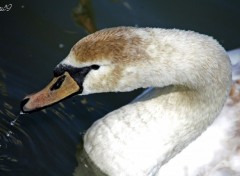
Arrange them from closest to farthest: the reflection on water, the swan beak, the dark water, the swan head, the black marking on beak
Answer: the swan head → the black marking on beak → the swan beak → the dark water → the reflection on water

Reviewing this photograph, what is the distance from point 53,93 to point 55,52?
1.90 meters

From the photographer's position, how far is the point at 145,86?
15.3 ft

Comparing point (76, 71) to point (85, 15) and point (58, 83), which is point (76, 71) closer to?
point (58, 83)

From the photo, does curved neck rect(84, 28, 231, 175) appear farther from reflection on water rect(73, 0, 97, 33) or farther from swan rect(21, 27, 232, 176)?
reflection on water rect(73, 0, 97, 33)

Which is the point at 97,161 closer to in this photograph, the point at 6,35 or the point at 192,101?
the point at 192,101

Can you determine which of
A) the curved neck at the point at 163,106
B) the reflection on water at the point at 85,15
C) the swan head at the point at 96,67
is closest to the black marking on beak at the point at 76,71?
the swan head at the point at 96,67

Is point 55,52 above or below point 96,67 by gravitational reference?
below

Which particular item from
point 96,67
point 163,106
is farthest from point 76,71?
point 163,106

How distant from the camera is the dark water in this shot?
5.73m

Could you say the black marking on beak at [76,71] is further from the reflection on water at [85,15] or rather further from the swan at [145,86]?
the reflection on water at [85,15]

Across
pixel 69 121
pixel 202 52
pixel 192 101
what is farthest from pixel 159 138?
pixel 69 121

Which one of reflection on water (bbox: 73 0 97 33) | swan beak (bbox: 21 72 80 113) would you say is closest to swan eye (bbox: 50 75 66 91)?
swan beak (bbox: 21 72 80 113)

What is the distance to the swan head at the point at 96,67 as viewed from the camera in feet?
14.4

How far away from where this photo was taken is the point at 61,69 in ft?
15.4
